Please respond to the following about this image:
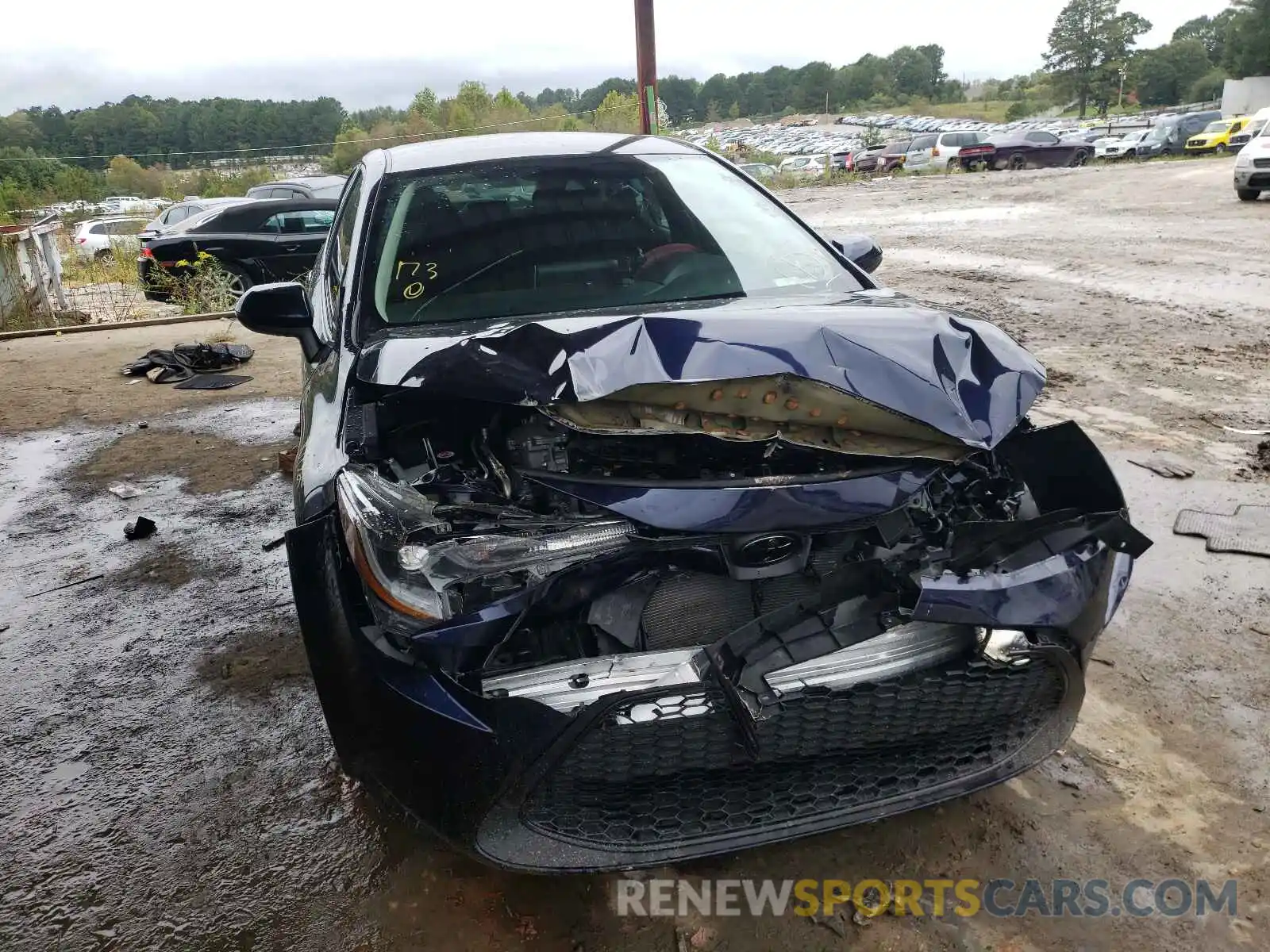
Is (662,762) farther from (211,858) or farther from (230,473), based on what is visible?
(230,473)

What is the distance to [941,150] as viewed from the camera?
28391 millimetres

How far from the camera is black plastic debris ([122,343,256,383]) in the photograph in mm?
7195

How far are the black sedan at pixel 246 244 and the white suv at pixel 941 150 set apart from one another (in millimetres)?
23020

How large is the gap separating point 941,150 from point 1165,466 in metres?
27.3

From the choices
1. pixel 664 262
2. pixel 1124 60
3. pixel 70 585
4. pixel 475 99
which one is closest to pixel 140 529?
pixel 70 585

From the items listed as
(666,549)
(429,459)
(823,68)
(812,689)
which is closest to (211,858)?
(429,459)

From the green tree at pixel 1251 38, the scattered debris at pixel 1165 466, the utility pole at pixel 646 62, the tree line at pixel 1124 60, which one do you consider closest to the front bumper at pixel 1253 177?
the utility pole at pixel 646 62

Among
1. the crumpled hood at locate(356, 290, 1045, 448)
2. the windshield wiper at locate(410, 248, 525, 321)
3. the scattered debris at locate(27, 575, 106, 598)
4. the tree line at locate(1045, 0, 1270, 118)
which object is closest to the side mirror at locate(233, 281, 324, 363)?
the windshield wiper at locate(410, 248, 525, 321)

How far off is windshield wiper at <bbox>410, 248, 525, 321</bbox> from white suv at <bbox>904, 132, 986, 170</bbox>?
2824 cm

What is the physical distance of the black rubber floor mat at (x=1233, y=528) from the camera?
132 inches

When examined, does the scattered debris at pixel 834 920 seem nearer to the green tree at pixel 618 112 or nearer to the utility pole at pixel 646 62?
the utility pole at pixel 646 62

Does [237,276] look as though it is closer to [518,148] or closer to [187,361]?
[187,361]

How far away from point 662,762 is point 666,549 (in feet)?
1.33

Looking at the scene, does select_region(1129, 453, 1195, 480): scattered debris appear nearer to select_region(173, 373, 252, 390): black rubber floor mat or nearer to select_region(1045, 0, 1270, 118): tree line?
select_region(173, 373, 252, 390): black rubber floor mat
